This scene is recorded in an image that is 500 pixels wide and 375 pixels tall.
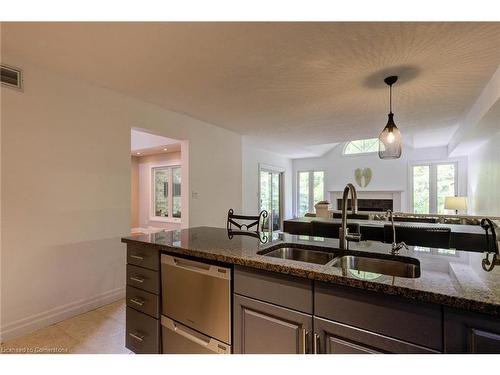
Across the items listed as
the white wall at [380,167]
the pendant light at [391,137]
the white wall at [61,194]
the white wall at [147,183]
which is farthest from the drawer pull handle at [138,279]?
the white wall at [380,167]

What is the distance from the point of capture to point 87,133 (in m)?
2.69

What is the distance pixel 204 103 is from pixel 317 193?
584 cm

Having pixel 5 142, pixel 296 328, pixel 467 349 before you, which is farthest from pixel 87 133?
pixel 467 349

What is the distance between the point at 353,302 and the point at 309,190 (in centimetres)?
754

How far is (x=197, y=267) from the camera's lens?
1511 millimetres

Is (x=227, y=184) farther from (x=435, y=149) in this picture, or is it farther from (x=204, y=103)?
(x=435, y=149)

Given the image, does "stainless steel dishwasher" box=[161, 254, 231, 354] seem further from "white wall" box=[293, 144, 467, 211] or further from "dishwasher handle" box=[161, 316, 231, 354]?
"white wall" box=[293, 144, 467, 211]

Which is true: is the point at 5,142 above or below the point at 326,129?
below

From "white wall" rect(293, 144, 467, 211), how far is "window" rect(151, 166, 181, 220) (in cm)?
429

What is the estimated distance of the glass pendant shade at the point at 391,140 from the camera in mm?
2525

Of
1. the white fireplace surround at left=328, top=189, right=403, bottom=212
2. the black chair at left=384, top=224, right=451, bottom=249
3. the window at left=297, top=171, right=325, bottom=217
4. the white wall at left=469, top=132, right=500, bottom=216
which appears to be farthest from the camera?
the window at left=297, top=171, right=325, bottom=217

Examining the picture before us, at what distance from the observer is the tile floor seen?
1.98 metres

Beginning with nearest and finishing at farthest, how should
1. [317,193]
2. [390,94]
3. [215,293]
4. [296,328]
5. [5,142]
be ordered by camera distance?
[296,328] → [215,293] → [5,142] → [390,94] → [317,193]

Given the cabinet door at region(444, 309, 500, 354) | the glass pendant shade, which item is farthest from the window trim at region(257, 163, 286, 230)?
the cabinet door at region(444, 309, 500, 354)
